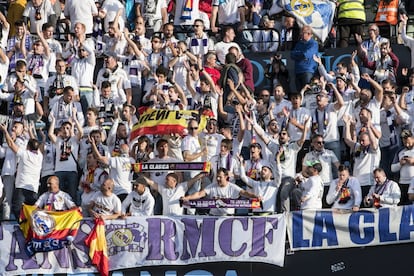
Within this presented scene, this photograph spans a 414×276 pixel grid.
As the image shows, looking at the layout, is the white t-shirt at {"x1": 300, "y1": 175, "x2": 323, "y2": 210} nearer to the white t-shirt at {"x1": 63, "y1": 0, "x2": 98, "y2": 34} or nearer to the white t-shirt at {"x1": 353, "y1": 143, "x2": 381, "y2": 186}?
the white t-shirt at {"x1": 353, "y1": 143, "x2": 381, "y2": 186}

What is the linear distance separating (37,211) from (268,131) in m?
4.07

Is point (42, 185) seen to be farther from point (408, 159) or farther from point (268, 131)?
point (408, 159)

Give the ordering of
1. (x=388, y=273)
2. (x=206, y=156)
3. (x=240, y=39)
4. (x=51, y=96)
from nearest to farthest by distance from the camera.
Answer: (x=388, y=273) < (x=206, y=156) < (x=51, y=96) < (x=240, y=39)

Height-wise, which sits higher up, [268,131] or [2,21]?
[2,21]

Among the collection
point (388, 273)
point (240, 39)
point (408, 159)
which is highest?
point (240, 39)

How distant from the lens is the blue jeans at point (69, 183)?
23.9 meters

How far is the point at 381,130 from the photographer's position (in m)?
24.5

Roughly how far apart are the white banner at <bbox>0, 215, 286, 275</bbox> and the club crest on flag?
30 centimetres

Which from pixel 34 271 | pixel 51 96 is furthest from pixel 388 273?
pixel 51 96

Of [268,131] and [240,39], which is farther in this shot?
[240,39]

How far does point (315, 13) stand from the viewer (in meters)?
26.6

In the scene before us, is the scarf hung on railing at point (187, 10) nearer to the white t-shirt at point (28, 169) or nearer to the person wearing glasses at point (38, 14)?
the person wearing glasses at point (38, 14)

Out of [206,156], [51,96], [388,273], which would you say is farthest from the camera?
[51,96]

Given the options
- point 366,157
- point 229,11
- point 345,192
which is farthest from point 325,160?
point 229,11
